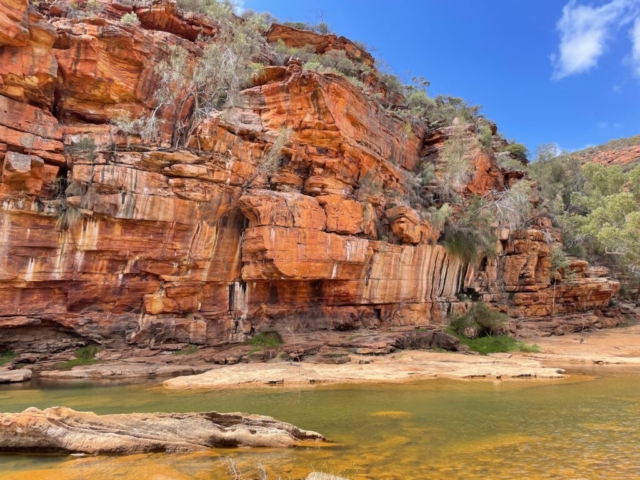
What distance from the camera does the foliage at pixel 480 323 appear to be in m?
23.0

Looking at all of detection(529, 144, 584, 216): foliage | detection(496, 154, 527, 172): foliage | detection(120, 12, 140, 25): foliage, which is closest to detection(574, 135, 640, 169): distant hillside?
detection(529, 144, 584, 216): foliage

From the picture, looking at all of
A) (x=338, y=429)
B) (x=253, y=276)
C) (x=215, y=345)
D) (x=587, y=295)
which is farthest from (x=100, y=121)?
(x=587, y=295)

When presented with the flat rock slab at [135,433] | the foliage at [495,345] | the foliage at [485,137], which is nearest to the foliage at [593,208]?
the foliage at [485,137]

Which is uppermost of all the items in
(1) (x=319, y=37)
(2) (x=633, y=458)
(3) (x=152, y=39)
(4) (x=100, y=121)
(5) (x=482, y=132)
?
(1) (x=319, y=37)

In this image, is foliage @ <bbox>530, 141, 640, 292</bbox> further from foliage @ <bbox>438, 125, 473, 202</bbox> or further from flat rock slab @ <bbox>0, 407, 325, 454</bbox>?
flat rock slab @ <bbox>0, 407, 325, 454</bbox>

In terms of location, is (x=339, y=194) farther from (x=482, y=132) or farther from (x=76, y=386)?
(x=482, y=132)

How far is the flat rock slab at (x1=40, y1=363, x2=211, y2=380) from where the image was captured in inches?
588

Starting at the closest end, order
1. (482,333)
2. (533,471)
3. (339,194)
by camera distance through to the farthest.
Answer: (533,471)
(339,194)
(482,333)

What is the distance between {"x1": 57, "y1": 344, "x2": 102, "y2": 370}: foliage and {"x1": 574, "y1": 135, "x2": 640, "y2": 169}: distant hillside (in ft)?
251

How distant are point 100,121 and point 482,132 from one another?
29.3 meters

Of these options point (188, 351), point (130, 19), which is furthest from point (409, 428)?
point (130, 19)

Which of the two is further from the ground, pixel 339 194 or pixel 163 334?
pixel 339 194

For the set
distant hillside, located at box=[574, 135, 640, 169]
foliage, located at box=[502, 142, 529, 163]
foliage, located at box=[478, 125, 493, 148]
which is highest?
distant hillside, located at box=[574, 135, 640, 169]

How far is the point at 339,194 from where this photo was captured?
20969 millimetres
